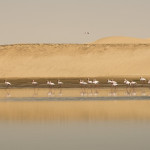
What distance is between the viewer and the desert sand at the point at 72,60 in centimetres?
10800

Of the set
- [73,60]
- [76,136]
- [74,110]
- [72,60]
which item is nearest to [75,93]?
[74,110]

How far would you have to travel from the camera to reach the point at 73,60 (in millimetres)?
126312

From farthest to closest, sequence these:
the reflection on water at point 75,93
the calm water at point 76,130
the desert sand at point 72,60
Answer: the desert sand at point 72,60 < the reflection on water at point 75,93 < the calm water at point 76,130

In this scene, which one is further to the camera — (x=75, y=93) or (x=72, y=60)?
(x=72, y=60)

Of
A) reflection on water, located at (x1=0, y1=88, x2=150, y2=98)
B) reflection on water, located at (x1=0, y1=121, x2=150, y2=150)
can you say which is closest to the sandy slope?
reflection on water, located at (x1=0, y1=88, x2=150, y2=98)

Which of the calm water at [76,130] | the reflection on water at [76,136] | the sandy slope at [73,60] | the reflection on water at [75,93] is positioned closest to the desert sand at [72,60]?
the sandy slope at [73,60]

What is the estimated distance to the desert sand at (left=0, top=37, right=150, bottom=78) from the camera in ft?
354

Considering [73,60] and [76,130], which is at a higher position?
[73,60]

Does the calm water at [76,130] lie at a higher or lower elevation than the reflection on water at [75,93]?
lower

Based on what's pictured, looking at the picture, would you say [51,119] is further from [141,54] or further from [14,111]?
[141,54]

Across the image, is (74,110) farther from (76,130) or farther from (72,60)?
(72,60)

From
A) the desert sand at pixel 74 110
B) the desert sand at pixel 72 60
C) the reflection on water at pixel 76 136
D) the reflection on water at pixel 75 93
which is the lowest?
the reflection on water at pixel 76 136

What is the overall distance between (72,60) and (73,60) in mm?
240

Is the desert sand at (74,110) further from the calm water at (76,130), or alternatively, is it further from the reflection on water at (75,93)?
the reflection on water at (75,93)
